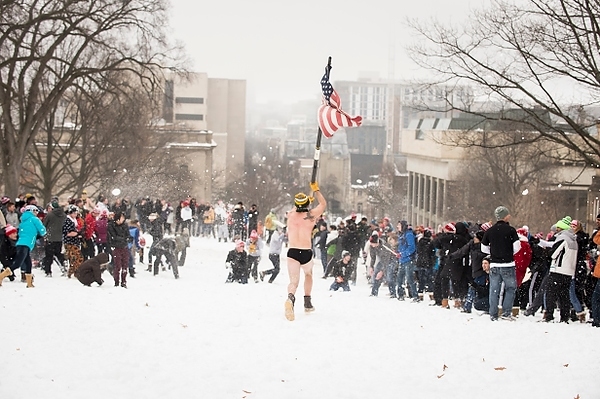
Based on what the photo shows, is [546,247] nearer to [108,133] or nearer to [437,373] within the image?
[437,373]

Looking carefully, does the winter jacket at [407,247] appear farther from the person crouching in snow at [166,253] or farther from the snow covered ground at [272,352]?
the person crouching in snow at [166,253]

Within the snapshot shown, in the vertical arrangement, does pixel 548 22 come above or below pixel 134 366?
above

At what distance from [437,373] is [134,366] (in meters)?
3.54

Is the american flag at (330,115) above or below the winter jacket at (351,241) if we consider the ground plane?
above

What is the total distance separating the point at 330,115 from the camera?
16.9 meters

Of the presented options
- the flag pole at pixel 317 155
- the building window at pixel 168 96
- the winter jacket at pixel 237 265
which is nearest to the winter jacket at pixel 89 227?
the winter jacket at pixel 237 265

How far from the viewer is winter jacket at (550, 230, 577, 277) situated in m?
14.5

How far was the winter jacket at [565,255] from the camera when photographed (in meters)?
14.5

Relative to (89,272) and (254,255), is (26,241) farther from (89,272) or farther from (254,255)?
(254,255)

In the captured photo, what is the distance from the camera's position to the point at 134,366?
1059cm

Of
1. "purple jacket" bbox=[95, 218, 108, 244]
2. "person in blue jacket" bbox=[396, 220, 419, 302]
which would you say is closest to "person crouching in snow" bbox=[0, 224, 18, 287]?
"purple jacket" bbox=[95, 218, 108, 244]

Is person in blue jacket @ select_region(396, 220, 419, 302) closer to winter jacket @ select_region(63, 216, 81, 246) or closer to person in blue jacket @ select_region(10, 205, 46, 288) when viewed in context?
winter jacket @ select_region(63, 216, 81, 246)

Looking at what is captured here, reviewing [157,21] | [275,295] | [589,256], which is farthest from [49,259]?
[157,21]

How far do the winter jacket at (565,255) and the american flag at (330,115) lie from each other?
166 inches
